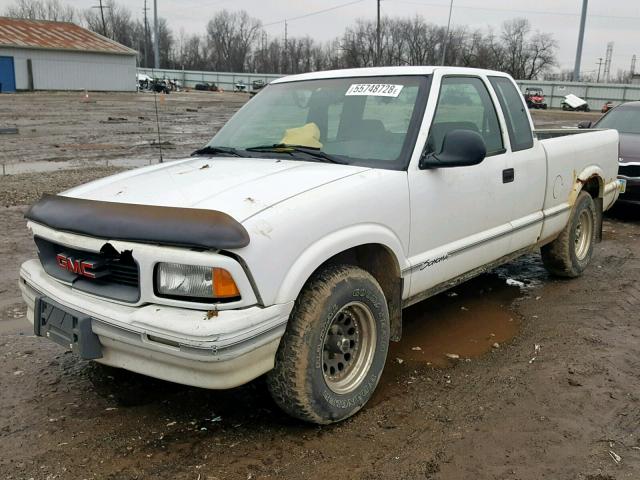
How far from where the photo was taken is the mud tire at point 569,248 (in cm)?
566

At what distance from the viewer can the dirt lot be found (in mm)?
2891

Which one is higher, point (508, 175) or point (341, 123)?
point (341, 123)

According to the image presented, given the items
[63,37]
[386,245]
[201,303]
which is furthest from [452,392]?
[63,37]

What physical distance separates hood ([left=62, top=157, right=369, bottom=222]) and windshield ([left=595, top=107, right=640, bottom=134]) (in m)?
7.69

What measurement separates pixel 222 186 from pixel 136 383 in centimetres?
142

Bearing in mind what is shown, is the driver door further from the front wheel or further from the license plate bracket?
the license plate bracket

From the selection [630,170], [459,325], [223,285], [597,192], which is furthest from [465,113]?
[630,170]

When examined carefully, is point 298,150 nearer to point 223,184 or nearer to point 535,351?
point 223,184

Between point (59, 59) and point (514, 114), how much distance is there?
47725 mm

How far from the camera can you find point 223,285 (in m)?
2.63

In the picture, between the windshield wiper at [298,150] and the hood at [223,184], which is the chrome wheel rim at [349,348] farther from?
the windshield wiper at [298,150]

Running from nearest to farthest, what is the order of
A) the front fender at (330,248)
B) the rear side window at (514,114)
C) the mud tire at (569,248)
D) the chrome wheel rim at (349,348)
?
the front fender at (330,248) < the chrome wheel rim at (349,348) < the rear side window at (514,114) < the mud tire at (569,248)

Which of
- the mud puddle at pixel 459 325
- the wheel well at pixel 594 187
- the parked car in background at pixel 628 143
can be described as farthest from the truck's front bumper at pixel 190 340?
the parked car in background at pixel 628 143

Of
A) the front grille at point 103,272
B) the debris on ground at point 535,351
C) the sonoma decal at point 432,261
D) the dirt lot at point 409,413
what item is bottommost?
the debris on ground at point 535,351
